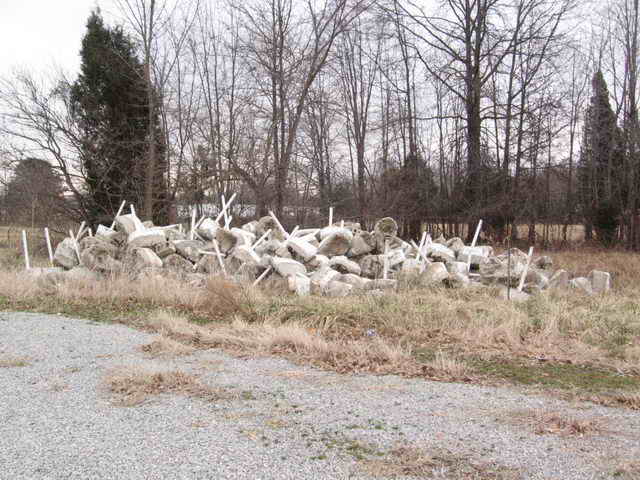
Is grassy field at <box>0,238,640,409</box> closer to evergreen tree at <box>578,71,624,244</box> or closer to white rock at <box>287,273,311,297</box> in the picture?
white rock at <box>287,273,311,297</box>

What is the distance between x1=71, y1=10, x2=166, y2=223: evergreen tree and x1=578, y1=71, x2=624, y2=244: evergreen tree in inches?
684

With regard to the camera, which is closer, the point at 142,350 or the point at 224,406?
the point at 224,406

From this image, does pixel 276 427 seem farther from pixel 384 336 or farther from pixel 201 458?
pixel 384 336

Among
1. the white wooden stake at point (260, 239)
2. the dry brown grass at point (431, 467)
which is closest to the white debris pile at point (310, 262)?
the white wooden stake at point (260, 239)

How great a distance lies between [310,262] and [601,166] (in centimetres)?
1735


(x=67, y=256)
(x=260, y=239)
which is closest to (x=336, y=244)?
(x=260, y=239)

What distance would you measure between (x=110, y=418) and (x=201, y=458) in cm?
113

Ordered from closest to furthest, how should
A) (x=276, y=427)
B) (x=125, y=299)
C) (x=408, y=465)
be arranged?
(x=408, y=465), (x=276, y=427), (x=125, y=299)

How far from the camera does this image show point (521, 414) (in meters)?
4.23

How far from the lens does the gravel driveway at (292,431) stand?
10.8 ft

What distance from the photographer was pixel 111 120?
2194 cm

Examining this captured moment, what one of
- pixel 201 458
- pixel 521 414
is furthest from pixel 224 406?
pixel 521 414

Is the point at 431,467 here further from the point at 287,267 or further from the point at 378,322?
the point at 287,267

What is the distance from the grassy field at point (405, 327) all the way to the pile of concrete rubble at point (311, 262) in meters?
0.67
